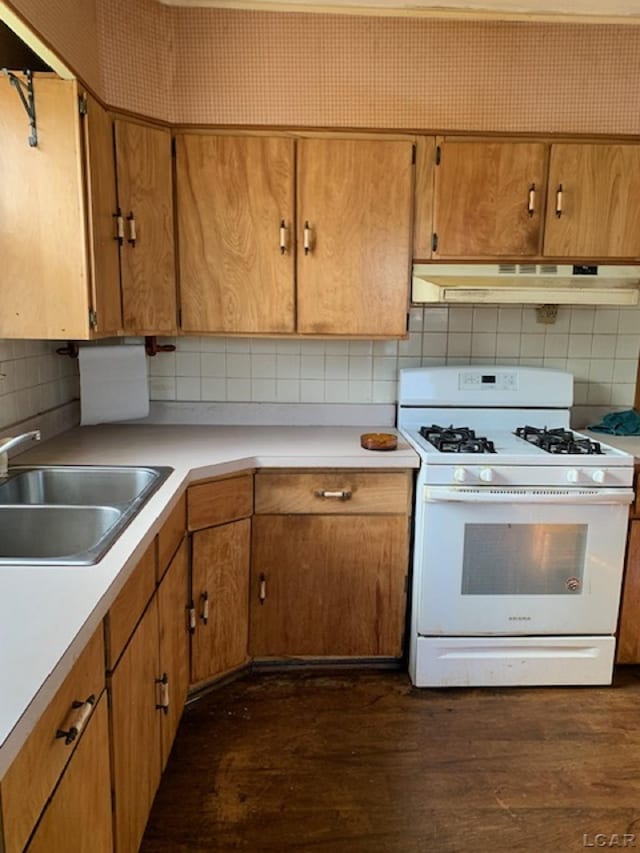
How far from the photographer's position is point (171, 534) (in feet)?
6.13

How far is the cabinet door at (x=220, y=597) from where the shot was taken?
2.20 m

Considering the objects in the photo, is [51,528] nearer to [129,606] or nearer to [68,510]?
[68,510]

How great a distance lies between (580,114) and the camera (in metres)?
2.36

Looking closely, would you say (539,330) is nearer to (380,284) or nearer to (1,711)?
(380,284)

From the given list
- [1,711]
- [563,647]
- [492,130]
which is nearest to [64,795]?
[1,711]

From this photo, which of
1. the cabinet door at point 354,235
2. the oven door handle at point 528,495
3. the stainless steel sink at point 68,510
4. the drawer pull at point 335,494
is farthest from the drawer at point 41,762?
the cabinet door at point 354,235

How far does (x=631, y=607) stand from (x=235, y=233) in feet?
6.80

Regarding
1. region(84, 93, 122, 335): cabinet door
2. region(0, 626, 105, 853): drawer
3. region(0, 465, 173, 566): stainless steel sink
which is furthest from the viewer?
region(84, 93, 122, 335): cabinet door

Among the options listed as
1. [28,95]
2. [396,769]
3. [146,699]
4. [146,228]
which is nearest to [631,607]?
[396,769]

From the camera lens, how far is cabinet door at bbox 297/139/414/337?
236cm

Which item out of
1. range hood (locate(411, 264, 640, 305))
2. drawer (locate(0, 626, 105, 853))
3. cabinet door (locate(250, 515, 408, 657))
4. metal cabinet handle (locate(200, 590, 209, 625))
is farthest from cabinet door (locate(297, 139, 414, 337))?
drawer (locate(0, 626, 105, 853))

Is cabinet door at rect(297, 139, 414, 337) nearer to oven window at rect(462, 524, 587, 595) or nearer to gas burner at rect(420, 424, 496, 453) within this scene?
gas burner at rect(420, 424, 496, 453)

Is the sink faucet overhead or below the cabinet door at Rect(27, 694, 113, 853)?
overhead

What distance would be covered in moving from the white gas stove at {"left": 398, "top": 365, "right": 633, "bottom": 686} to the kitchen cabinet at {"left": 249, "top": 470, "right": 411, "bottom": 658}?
3.9 inches
